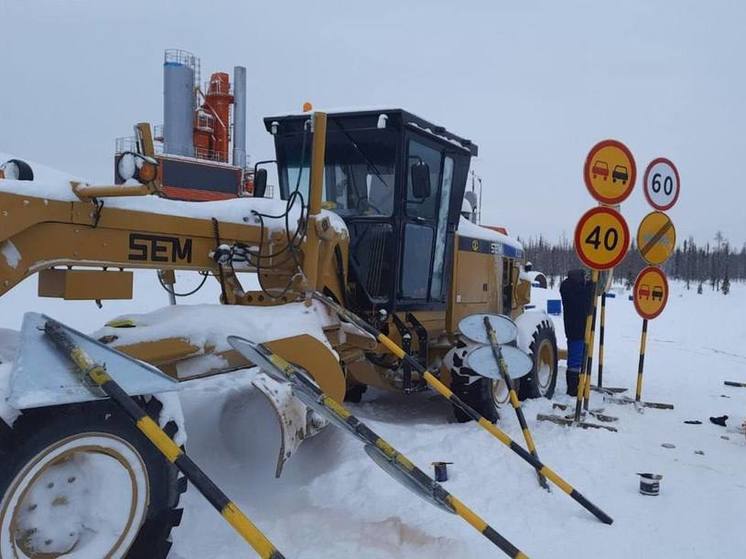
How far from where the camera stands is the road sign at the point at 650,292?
285 inches

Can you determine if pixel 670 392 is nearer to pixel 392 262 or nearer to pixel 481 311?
pixel 481 311

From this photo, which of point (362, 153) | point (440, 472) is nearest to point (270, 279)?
point (362, 153)

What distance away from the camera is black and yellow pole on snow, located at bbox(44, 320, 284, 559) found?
243 cm

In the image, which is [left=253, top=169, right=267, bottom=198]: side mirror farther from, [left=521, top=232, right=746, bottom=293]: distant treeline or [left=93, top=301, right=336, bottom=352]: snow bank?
[left=521, top=232, right=746, bottom=293]: distant treeline

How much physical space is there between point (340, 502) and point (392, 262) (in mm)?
2314

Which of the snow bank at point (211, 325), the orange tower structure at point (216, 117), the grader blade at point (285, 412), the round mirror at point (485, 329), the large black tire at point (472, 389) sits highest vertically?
the orange tower structure at point (216, 117)

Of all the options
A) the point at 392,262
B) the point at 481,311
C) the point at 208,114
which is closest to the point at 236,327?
the point at 392,262

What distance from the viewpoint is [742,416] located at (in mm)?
6762

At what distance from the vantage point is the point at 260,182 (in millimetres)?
5930

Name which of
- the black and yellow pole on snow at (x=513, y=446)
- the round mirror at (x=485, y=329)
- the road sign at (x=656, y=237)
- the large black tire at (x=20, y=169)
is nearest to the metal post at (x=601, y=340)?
the road sign at (x=656, y=237)

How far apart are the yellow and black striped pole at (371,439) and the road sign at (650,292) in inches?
181

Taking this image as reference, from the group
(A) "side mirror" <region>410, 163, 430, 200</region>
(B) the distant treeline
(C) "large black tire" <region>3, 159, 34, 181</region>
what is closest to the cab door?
(A) "side mirror" <region>410, 163, 430, 200</region>

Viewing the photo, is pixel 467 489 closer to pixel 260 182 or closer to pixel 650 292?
pixel 260 182

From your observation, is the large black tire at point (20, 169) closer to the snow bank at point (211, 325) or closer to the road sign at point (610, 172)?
the snow bank at point (211, 325)
